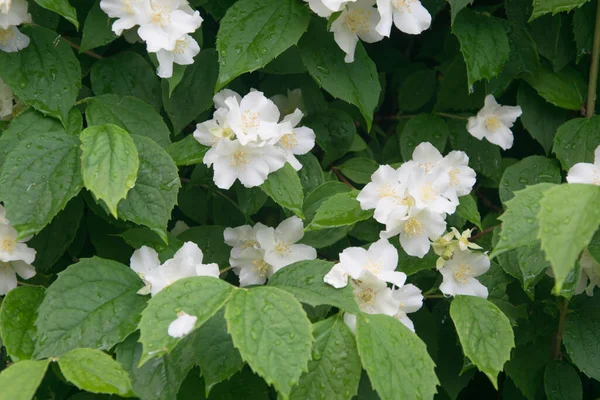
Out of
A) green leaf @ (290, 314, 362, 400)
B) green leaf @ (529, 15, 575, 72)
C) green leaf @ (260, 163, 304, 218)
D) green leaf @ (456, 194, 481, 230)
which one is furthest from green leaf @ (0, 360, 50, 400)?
green leaf @ (529, 15, 575, 72)

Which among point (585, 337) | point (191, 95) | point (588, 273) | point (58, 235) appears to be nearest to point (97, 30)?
point (191, 95)

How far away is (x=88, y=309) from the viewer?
1.52 meters

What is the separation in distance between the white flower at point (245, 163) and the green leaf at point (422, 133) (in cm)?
49

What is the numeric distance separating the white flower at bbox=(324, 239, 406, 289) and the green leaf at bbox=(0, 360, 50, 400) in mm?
635

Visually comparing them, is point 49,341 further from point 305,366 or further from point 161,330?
point 305,366

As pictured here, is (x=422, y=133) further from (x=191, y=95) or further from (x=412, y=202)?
(x=191, y=95)

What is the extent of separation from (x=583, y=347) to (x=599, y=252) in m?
0.31

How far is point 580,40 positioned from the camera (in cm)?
199

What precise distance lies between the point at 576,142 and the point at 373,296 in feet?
2.42

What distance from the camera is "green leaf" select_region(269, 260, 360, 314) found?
1443 millimetres

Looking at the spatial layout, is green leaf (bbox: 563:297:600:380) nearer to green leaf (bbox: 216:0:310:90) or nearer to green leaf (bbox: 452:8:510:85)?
green leaf (bbox: 452:8:510:85)

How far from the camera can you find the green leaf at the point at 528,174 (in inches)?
74.9

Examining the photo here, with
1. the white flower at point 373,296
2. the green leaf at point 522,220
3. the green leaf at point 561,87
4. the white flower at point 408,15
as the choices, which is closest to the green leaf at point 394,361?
the white flower at point 373,296

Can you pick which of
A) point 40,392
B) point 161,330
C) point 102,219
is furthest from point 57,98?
point 40,392
